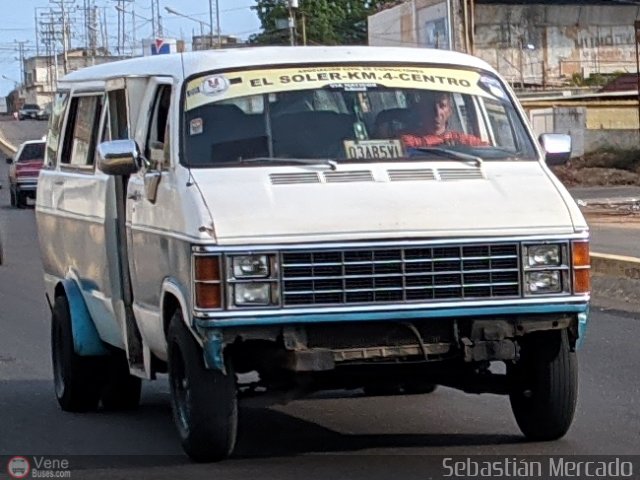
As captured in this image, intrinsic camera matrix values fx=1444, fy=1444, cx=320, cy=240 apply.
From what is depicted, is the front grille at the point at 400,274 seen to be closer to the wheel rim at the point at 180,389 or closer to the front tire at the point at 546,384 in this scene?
the front tire at the point at 546,384

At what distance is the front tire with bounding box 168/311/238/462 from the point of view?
271 inches

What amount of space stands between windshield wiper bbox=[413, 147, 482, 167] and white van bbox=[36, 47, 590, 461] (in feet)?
0.04

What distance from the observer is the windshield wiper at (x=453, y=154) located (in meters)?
7.50

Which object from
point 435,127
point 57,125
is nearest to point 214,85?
point 435,127

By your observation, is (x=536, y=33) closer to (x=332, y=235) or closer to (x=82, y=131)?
(x=82, y=131)

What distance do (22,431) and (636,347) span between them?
5.14m

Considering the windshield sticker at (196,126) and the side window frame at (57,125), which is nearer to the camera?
the windshield sticker at (196,126)

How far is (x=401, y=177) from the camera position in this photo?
7219mm

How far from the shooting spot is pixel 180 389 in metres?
7.27

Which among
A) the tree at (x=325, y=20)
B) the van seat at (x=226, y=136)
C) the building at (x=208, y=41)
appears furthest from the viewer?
the tree at (x=325, y=20)

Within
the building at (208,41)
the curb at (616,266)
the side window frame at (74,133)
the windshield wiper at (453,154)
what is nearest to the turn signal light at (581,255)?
the windshield wiper at (453,154)

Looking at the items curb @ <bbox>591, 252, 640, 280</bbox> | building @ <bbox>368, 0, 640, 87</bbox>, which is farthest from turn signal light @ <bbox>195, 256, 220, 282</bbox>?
building @ <bbox>368, 0, 640, 87</bbox>

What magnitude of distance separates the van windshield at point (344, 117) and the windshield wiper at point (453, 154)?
1 centimetres

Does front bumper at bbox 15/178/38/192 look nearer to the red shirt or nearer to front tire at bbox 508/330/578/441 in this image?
the red shirt
